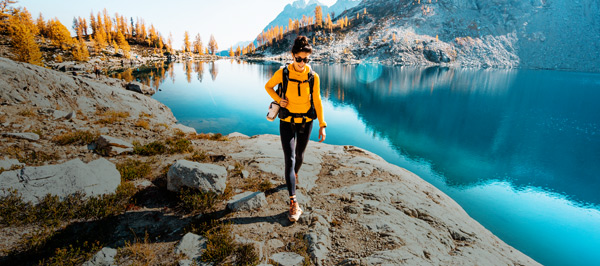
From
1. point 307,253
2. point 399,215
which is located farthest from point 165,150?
point 399,215

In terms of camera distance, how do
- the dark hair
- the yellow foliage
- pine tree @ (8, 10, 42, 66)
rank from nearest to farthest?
the dark hair < pine tree @ (8, 10, 42, 66) < the yellow foliage

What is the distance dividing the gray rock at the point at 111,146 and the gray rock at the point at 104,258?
5.79 m

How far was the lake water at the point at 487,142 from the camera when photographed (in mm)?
15703

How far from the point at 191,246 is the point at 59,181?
3958mm

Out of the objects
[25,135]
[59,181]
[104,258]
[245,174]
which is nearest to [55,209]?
[59,181]

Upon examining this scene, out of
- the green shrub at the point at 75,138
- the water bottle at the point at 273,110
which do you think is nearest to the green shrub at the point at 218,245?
the water bottle at the point at 273,110

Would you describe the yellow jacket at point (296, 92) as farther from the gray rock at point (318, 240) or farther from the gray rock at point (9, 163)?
the gray rock at point (9, 163)

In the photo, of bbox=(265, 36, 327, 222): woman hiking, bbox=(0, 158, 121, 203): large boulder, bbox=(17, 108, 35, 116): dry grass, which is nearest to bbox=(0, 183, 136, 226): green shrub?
bbox=(0, 158, 121, 203): large boulder

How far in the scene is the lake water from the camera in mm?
15703

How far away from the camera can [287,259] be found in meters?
4.45

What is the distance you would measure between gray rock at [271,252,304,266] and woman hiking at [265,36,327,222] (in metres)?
1.07

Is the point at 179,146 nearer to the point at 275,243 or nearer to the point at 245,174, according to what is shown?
the point at 245,174

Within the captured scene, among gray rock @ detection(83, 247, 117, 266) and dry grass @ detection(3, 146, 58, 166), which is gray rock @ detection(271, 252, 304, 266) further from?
dry grass @ detection(3, 146, 58, 166)

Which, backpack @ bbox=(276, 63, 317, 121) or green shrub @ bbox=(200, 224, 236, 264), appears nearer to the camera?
green shrub @ bbox=(200, 224, 236, 264)
